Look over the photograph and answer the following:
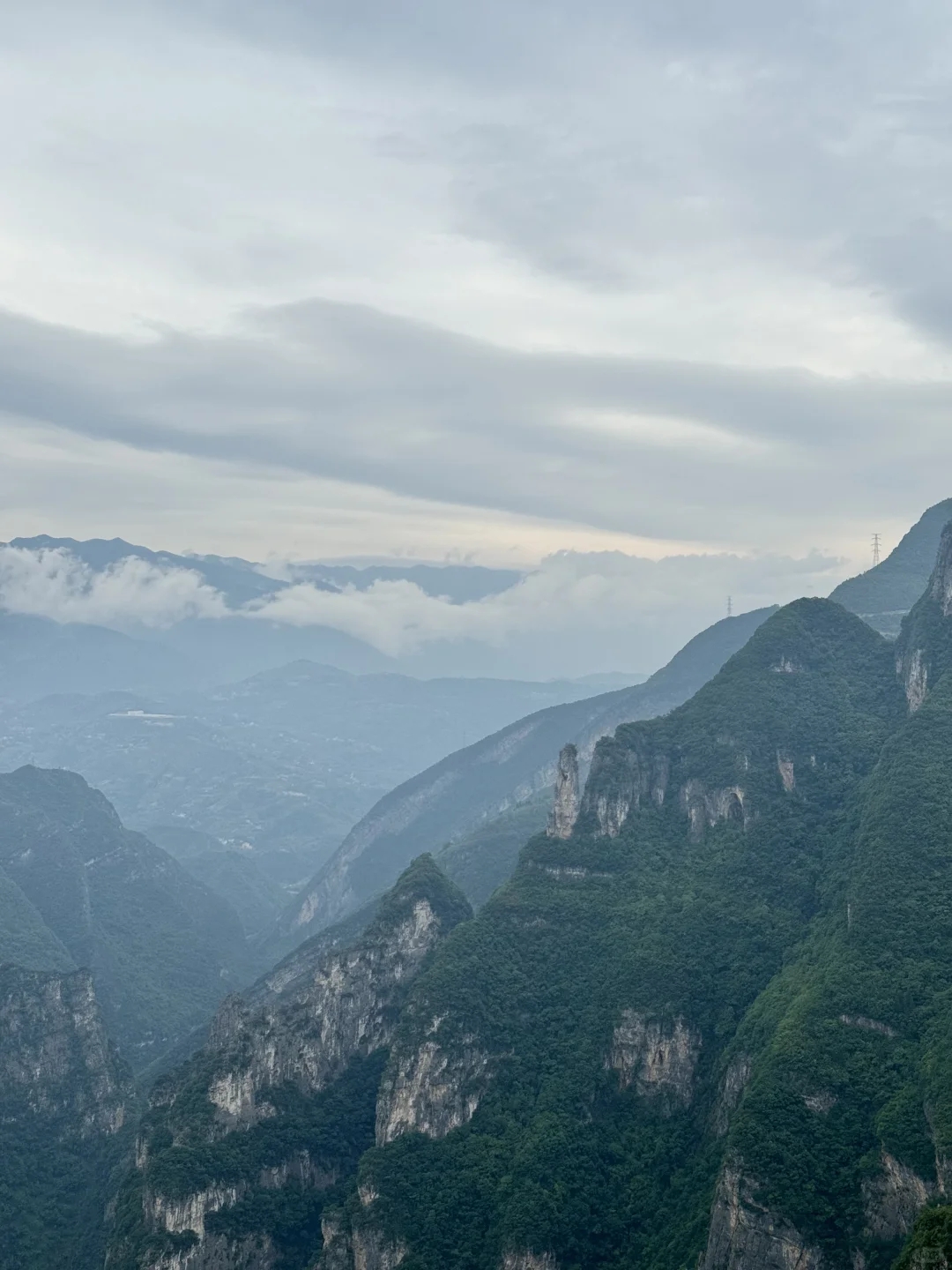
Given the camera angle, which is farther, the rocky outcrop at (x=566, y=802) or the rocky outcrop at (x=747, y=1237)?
the rocky outcrop at (x=566, y=802)

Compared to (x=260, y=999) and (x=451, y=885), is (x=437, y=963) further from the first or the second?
(x=260, y=999)

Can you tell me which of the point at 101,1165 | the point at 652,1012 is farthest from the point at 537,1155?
the point at 101,1165

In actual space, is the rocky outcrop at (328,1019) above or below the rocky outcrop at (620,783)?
below

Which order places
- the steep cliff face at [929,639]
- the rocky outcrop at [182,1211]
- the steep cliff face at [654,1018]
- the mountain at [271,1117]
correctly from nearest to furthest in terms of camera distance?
the steep cliff face at [654,1018], the rocky outcrop at [182,1211], the mountain at [271,1117], the steep cliff face at [929,639]

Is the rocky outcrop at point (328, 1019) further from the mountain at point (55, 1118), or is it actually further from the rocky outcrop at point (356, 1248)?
the mountain at point (55, 1118)

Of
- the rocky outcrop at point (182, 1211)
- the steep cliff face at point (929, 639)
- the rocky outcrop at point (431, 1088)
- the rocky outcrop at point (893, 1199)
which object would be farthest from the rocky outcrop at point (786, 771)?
the rocky outcrop at point (182, 1211)

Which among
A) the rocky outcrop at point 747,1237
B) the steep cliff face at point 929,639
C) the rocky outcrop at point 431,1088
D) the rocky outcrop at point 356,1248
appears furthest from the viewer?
the steep cliff face at point 929,639

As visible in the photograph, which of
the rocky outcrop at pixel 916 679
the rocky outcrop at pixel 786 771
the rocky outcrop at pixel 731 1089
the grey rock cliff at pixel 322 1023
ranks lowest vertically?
the grey rock cliff at pixel 322 1023
